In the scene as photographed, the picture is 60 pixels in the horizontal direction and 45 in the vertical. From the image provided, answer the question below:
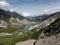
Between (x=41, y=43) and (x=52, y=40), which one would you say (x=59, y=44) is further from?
(x=41, y=43)

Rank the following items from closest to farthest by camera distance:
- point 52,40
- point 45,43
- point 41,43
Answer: point 52,40, point 45,43, point 41,43

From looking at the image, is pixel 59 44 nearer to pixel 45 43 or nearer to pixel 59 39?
pixel 59 39

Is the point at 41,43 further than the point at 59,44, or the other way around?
the point at 41,43

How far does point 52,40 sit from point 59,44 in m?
11.6

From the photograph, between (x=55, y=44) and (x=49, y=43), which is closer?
(x=55, y=44)

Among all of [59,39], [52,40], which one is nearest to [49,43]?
[52,40]

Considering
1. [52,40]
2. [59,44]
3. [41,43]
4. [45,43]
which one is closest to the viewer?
[59,44]

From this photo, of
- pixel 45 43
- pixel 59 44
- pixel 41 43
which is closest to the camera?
pixel 59 44

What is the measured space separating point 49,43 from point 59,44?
13.2 metres

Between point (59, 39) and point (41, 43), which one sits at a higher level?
point (59, 39)

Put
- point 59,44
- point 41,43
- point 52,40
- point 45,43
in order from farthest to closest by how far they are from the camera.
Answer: point 41,43
point 45,43
point 52,40
point 59,44

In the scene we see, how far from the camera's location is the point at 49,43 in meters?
110

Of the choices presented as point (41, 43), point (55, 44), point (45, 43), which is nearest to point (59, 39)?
point (55, 44)

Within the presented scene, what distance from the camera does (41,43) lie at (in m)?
124
